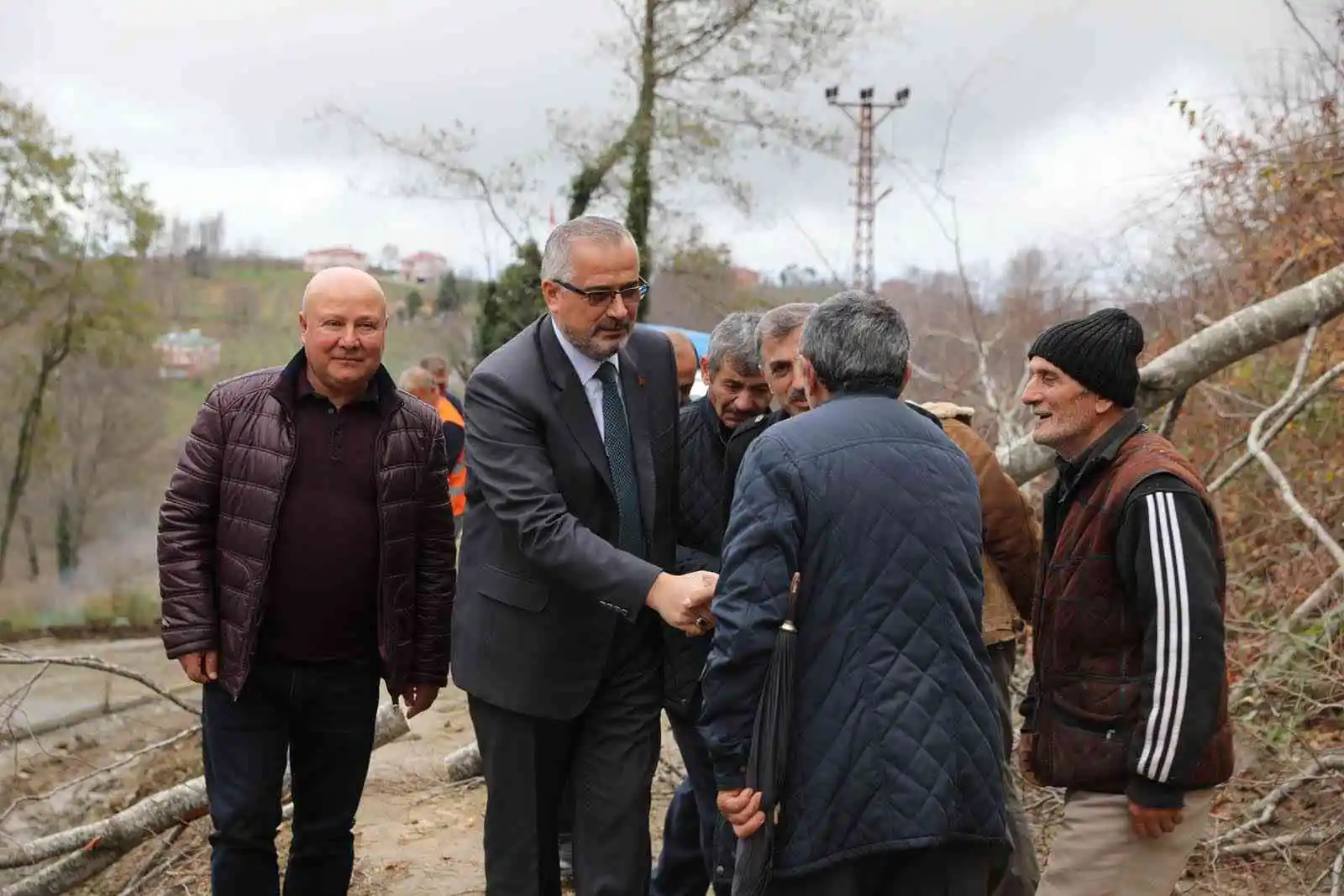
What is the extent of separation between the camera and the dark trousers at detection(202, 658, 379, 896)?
3453 mm

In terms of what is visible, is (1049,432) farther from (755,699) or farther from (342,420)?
(342,420)

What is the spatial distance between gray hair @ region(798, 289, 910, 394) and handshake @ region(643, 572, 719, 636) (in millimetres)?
547

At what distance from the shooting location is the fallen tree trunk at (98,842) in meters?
4.88

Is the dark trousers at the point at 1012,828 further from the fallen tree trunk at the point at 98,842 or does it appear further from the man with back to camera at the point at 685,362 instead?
the fallen tree trunk at the point at 98,842

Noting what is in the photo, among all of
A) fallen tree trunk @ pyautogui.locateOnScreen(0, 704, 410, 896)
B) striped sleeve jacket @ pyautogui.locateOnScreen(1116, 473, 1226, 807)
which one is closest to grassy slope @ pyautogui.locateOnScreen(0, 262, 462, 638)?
fallen tree trunk @ pyautogui.locateOnScreen(0, 704, 410, 896)

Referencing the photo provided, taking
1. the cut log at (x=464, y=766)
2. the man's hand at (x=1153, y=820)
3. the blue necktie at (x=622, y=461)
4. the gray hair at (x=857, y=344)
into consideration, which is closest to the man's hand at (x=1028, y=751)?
the man's hand at (x=1153, y=820)

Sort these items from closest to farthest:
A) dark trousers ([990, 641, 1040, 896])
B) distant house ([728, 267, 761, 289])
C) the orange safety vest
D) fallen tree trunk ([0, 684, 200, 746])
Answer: dark trousers ([990, 641, 1040, 896]) < the orange safety vest < fallen tree trunk ([0, 684, 200, 746]) < distant house ([728, 267, 761, 289])

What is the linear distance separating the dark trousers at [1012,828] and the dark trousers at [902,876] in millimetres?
869

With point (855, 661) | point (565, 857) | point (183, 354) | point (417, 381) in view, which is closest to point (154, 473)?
point (183, 354)

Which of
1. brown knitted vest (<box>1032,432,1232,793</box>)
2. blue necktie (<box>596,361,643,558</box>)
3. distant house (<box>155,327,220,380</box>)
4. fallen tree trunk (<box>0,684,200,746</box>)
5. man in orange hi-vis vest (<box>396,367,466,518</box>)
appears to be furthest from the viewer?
distant house (<box>155,327,220,380</box>)

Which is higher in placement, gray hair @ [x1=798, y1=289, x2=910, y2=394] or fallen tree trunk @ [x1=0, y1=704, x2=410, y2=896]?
gray hair @ [x1=798, y1=289, x2=910, y2=394]

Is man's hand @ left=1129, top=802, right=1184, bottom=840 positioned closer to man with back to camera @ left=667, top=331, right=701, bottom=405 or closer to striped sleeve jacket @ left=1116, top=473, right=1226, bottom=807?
striped sleeve jacket @ left=1116, top=473, right=1226, bottom=807

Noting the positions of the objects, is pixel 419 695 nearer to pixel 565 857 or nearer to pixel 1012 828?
pixel 565 857

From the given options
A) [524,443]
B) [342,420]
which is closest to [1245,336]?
[524,443]
